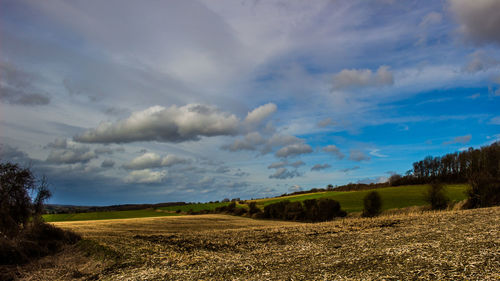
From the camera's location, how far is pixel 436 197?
42.8m

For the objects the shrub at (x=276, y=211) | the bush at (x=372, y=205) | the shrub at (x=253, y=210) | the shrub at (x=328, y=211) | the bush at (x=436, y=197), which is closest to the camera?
the bush at (x=436, y=197)

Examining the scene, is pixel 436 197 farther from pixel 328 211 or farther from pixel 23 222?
pixel 23 222

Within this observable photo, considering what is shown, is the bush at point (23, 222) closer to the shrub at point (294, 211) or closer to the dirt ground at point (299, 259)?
the dirt ground at point (299, 259)

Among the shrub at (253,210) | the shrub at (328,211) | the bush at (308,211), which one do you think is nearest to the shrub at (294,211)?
the bush at (308,211)

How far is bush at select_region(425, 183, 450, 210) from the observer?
42.3 m

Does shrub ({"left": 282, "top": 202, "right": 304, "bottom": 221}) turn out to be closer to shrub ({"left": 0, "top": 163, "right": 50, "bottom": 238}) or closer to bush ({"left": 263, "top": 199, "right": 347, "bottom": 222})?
bush ({"left": 263, "top": 199, "right": 347, "bottom": 222})

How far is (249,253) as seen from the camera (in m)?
18.2

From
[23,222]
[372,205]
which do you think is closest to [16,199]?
[23,222]

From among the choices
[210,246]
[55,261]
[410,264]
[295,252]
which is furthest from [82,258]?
[410,264]

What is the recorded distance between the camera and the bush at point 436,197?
139ft

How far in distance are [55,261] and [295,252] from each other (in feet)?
54.6

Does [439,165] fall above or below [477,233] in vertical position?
above

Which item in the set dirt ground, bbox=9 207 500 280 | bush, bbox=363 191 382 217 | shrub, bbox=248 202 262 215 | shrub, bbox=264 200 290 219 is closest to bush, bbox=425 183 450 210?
bush, bbox=363 191 382 217

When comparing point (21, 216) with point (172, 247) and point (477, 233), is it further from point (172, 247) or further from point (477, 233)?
point (477, 233)
